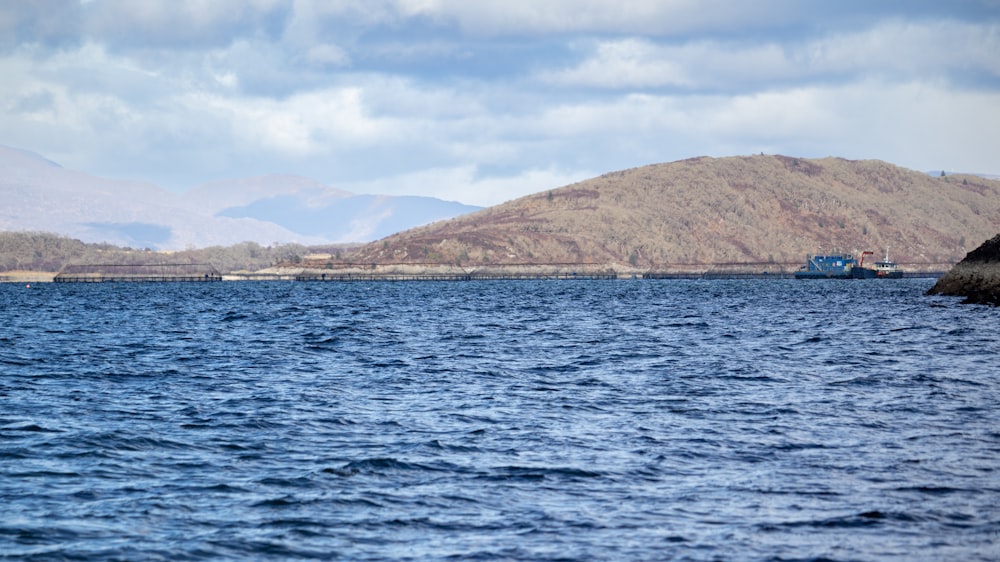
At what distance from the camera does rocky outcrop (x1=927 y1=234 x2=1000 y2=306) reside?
8881cm

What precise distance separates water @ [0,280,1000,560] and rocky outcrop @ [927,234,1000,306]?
41743 millimetres

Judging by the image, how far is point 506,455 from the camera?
80.1ft

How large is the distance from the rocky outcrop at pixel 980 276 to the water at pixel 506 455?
4174 centimetres

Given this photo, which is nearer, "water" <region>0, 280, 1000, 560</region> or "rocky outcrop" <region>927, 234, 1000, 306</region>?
"water" <region>0, 280, 1000, 560</region>

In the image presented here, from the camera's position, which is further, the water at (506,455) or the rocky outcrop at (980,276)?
the rocky outcrop at (980,276)

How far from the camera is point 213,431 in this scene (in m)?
28.1

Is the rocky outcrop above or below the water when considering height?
above

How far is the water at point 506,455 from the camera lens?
57.9ft

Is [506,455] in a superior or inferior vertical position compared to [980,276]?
inferior

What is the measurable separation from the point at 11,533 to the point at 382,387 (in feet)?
65.1

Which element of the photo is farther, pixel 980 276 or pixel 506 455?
pixel 980 276

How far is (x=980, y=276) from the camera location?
311 feet

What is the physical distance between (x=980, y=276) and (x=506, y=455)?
82.1 metres

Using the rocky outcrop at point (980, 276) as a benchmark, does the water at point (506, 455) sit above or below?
below
